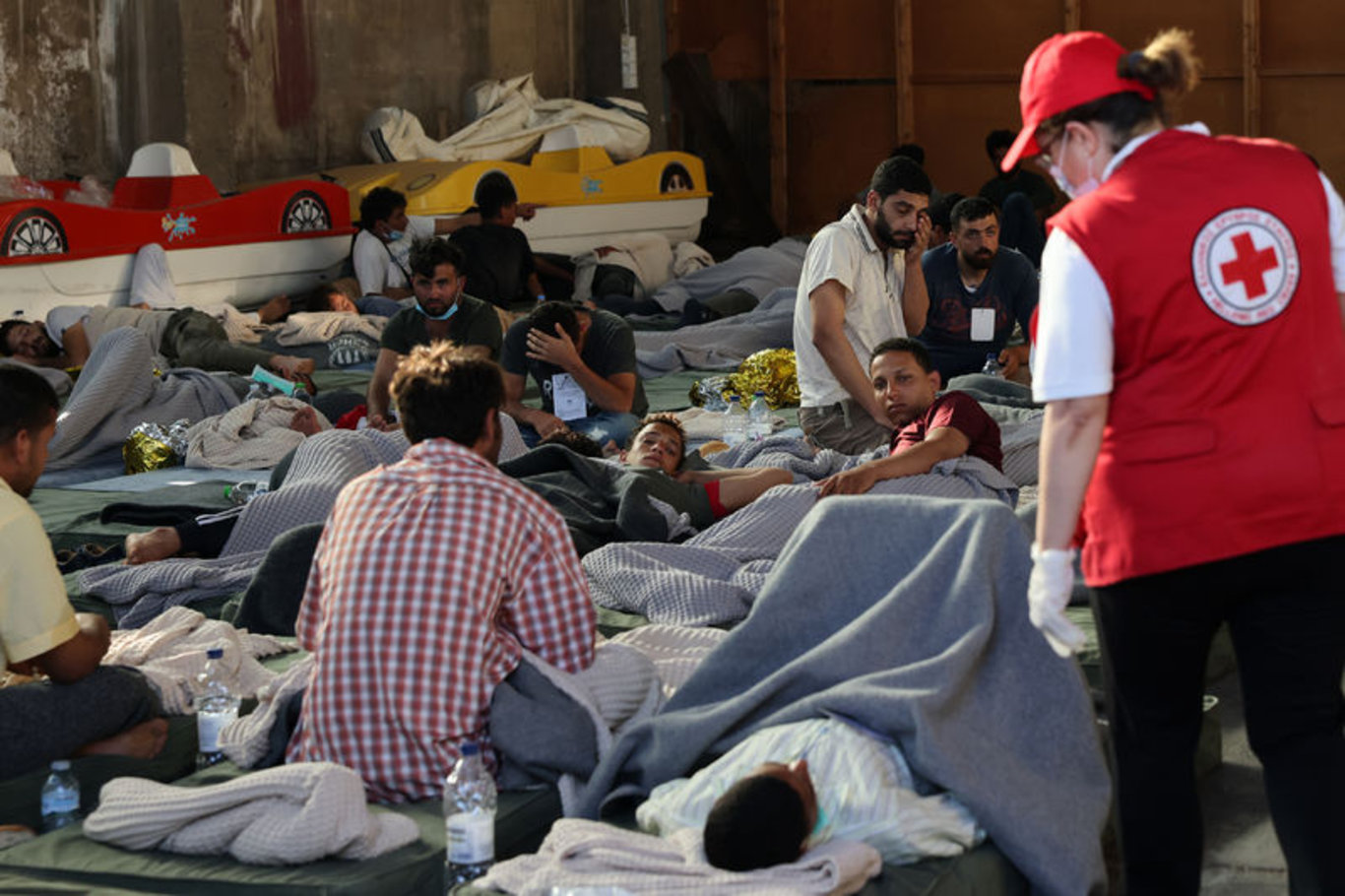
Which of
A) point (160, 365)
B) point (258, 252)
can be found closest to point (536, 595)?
point (160, 365)

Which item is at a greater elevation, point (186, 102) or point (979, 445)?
point (186, 102)

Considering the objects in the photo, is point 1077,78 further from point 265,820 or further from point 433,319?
point 433,319

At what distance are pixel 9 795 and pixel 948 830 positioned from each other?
5.54 feet

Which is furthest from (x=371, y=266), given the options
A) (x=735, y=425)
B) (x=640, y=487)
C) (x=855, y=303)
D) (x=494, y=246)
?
(x=640, y=487)

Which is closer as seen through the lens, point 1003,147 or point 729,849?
point 729,849

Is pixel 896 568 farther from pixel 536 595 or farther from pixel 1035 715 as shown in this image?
pixel 536 595

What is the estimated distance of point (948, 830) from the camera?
287 centimetres

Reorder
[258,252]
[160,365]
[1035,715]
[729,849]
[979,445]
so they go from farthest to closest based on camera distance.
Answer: [258,252] → [160,365] → [979,445] → [1035,715] → [729,849]

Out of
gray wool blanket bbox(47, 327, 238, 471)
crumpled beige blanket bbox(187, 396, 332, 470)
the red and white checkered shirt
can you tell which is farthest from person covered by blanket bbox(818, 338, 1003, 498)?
gray wool blanket bbox(47, 327, 238, 471)

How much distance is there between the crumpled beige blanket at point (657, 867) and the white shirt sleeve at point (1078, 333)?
2.47 feet

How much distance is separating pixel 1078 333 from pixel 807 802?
0.80m

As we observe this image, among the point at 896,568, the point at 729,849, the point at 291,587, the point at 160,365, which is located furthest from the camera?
the point at 160,365

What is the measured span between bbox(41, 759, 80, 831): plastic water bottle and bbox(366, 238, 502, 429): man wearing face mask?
3529 millimetres

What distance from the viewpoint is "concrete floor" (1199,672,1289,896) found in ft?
10.9
